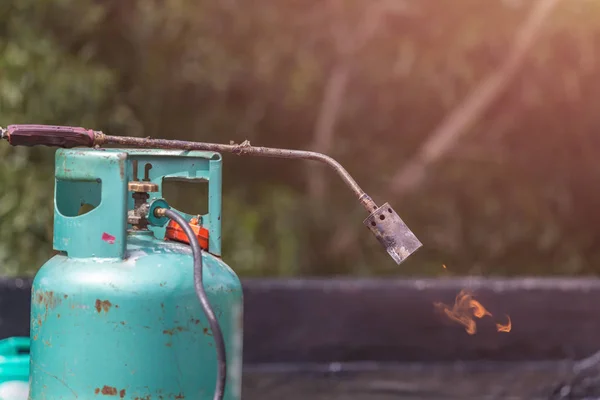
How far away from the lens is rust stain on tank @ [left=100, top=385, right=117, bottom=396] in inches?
51.9

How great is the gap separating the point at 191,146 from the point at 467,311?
1.64 metres

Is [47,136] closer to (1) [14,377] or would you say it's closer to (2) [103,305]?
(2) [103,305]

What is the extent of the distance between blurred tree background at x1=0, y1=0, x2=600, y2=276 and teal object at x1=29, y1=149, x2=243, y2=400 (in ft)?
6.05

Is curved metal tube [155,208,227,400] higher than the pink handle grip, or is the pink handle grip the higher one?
the pink handle grip

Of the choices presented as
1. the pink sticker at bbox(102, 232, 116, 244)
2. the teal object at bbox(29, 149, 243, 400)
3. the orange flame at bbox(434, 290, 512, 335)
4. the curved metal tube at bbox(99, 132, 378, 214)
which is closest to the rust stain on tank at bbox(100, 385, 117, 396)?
the teal object at bbox(29, 149, 243, 400)

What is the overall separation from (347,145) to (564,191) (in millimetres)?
1043

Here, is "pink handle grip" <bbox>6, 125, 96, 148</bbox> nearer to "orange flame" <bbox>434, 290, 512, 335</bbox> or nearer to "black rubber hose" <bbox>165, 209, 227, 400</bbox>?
"black rubber hose" <bbox>165, 209, 227, 400</bbox>

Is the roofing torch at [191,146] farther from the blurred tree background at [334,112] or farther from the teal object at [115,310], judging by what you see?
the blurred tree background at [334,112]

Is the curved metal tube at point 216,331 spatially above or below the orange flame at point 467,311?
above

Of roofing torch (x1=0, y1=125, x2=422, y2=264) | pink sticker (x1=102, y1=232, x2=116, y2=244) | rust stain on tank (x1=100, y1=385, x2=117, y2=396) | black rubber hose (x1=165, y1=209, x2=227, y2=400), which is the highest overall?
roofing torch (x1=0, y1=125, x2=422, y2=264)

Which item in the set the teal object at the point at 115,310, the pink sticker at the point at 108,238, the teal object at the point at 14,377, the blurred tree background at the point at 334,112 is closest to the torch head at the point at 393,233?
the teal object at the point at 115,310

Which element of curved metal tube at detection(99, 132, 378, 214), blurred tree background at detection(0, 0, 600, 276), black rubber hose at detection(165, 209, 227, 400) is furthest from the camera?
blurred tree background at detection(0, 0, 600, 276)

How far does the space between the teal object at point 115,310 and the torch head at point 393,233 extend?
0.97 feet

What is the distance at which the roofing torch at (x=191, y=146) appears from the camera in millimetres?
1361
